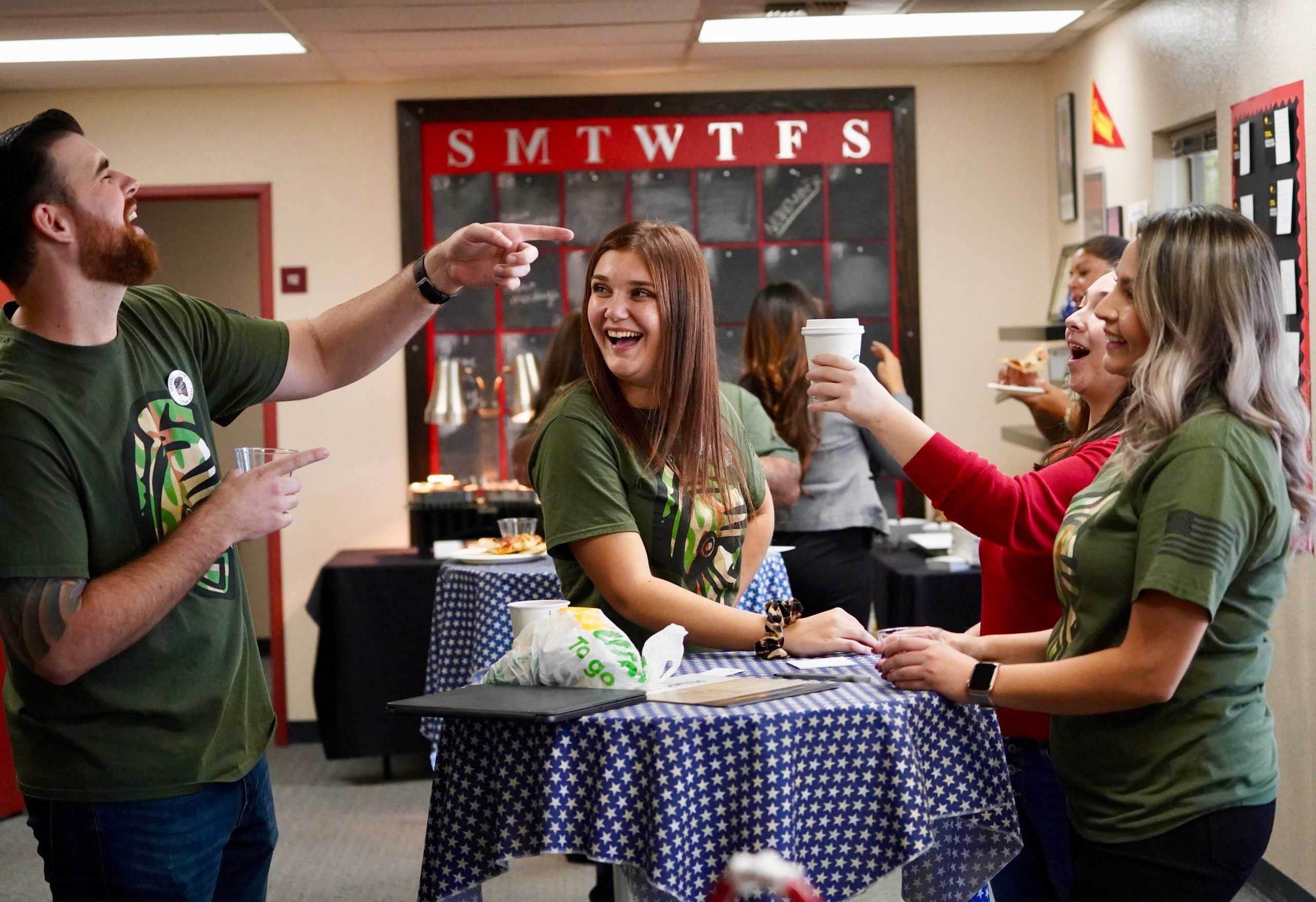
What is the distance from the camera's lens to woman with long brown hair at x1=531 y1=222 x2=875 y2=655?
2037 millimetres

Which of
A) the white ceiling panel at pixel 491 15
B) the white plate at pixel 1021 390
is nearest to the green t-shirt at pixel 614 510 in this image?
the white plate at pixel 1021 390

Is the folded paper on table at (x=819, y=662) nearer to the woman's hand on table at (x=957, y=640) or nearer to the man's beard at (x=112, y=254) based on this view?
the woman's hand on table at (x=957, y=640)

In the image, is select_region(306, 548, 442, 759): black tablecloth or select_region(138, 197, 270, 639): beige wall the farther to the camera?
select_region(138, 197, 270, 639): beige wall

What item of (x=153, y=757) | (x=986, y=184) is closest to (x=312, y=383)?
(x=153, y=757)

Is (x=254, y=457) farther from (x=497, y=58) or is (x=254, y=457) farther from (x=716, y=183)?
(x=716, y=183)

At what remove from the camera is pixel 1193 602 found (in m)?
1.53

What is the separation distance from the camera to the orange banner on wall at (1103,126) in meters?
5.00

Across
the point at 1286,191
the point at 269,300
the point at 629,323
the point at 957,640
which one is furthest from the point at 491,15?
the point at 957,640

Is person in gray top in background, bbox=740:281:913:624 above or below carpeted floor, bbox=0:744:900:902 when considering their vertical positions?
above

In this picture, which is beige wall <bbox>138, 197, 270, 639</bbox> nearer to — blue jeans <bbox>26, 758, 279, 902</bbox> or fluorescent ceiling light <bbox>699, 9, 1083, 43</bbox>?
fluorescent ceiling light <bbox>699, 9, 1083, 43</bbox>

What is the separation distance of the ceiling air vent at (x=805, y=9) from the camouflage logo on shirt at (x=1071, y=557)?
10.6ft

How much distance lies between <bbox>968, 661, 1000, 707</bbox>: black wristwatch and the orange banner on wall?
12.3ft

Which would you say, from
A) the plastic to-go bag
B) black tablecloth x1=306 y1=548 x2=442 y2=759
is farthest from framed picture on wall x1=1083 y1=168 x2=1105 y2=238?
the plastic to-go bag

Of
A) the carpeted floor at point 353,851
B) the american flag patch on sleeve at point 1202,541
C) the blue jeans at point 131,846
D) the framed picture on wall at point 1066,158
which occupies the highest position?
the framed picture on wall at point 1066,158
